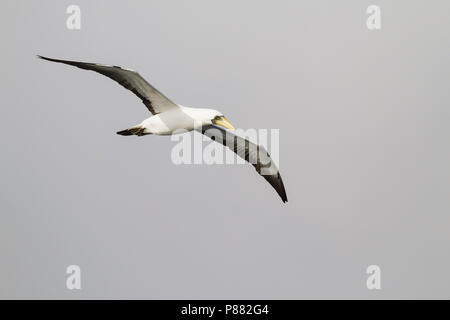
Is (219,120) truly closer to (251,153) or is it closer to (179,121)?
(179,121)

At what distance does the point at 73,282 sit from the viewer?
29.8 meters

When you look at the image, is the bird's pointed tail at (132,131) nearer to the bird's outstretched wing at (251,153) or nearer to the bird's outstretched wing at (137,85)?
the bird's outstretched wing at (137,85)

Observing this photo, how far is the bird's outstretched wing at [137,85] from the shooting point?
58.7ft

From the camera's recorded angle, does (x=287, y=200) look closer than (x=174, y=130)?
No

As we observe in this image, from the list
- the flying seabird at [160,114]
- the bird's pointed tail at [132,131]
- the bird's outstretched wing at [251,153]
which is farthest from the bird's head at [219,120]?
the bird's pointed tail at [132,131]

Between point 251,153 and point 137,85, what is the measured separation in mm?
4490

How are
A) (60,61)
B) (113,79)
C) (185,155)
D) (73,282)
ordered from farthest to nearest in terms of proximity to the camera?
1. (73,282)
2. (185,155)
3. (113,79)
4. (60,61)

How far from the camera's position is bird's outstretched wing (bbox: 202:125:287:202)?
21016mm

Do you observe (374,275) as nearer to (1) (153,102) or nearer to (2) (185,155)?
(2) (185,155)

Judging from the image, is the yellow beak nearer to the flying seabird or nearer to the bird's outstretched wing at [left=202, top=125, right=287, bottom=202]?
the flying seabird

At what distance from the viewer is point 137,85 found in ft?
62.4

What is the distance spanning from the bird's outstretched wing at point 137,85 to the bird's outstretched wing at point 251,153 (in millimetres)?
1528
